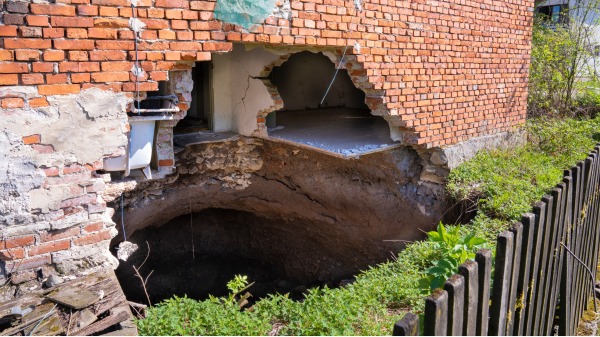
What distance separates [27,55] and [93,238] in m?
1.46

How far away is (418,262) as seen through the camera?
4.57 m

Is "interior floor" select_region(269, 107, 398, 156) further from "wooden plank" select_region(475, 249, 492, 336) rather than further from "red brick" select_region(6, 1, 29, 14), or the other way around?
"wooden plank" select_region(475, 249, 492, 336)

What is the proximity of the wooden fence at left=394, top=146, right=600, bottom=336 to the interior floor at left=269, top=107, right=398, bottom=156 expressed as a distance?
282cm

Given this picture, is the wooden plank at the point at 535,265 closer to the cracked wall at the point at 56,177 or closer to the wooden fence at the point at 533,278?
the wooden fence at the point at 533,278

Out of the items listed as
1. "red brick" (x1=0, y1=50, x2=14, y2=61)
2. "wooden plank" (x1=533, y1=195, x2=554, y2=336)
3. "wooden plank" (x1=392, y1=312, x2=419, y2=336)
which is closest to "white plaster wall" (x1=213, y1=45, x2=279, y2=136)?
"red brick" (x1=0, y1=50, x2=14, y2=61)

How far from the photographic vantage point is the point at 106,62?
12.0ft

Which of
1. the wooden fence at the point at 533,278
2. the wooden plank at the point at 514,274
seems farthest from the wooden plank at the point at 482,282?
the wooden plank at the point at 514,274

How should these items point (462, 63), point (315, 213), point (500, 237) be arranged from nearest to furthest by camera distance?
1. point (500, 237)
2. point (462, 63)
3. point (315, 213)

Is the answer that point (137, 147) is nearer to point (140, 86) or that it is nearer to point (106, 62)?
point (140, 86)

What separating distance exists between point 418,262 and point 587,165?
1.91 m

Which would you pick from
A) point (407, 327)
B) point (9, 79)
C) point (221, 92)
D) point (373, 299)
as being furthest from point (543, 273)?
point (221, 92)

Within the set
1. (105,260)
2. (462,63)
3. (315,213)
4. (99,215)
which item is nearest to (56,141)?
(99,215)

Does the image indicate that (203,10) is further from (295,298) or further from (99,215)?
(295,298)

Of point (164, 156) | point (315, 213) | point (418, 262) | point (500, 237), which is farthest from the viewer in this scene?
point (315, 213)
